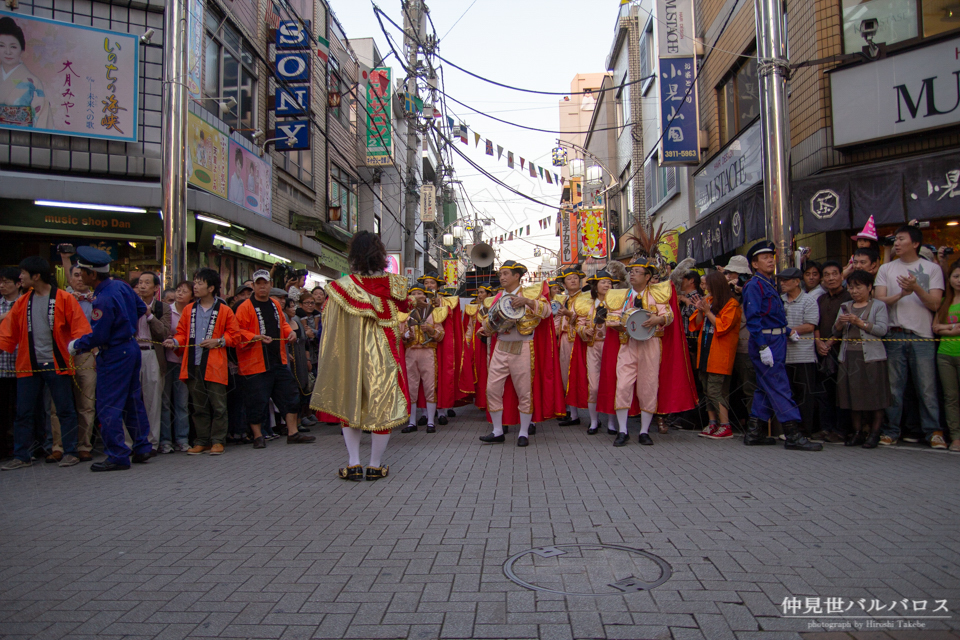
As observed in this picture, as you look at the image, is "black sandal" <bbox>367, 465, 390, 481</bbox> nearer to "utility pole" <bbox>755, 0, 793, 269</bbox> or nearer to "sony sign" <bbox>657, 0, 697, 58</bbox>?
"utility pole" <bbox>755, 0, 793, 269</bbox>

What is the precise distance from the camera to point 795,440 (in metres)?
6.18

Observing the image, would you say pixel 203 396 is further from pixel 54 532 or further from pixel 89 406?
pixel 54 532

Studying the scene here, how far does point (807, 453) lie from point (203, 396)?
6.16m

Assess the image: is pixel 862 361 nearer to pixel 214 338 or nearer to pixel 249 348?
pixel 249 348

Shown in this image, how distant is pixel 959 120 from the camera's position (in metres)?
8.63

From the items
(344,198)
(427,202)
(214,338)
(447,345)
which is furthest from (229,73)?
(427,202)

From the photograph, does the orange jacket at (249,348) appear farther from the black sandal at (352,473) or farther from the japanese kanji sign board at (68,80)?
the japanese kanji sign board at (68,80)

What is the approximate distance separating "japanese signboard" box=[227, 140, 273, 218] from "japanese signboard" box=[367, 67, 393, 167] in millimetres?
7140

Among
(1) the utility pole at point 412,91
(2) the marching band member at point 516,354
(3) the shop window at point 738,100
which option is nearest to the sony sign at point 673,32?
(3) the shop window at point 738,100

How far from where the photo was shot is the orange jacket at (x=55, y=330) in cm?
597

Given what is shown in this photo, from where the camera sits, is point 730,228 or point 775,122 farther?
point 730,228

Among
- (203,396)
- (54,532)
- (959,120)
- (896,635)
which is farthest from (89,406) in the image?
(959,120)

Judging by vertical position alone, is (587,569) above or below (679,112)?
below

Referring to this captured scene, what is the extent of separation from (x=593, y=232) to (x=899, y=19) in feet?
48.6
